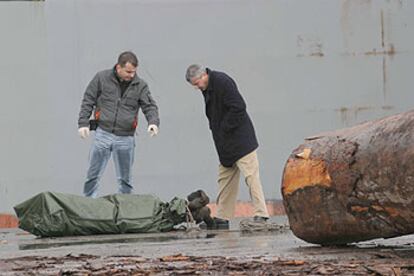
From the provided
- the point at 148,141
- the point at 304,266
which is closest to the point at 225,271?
the point at 304,266

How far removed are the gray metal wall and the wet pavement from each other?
165 inches

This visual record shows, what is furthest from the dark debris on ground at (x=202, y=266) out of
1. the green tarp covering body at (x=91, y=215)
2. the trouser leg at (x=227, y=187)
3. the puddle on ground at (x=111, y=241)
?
the trouser leg at (x=227, y=187)

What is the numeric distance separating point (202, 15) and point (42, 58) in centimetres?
187

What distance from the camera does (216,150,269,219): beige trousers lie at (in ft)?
34.1

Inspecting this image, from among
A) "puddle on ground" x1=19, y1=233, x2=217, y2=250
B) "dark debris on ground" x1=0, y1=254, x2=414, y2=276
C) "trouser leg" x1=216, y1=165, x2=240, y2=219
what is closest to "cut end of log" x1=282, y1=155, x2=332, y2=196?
"dark debris on ground" x1=0, y1=254, x2=414, y2=276

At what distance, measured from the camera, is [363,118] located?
13.7 m

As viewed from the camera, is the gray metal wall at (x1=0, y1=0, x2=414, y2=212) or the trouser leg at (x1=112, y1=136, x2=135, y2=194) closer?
the trouser leg at (x1=112, y1=136, x2=135, y2=194)

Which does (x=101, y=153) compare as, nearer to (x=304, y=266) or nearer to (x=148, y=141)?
(x=148, y=141)

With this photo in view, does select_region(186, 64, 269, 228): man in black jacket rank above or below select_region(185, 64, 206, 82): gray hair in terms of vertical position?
below

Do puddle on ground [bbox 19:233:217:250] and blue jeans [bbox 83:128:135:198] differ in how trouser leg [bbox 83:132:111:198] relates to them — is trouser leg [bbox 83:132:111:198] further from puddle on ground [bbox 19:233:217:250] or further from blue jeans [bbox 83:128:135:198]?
puddle on ground [bbox 19:233:217:250]

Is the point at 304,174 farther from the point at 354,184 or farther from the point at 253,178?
the point at 253,178

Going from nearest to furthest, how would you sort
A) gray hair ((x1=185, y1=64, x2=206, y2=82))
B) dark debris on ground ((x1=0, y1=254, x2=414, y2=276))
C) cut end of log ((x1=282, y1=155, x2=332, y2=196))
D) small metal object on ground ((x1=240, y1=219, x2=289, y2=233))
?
dark debris on ground ((x1=0, y1=254, x2=414, y2=276)) → cut end of log ((x1=282, y1=155, x2=332, y2=196)) → small metal object on ground ((x1=240, y1=219, x2=289, y2=233)) → gray hair ((x1=185, y1=64, x2=206, y2=82))

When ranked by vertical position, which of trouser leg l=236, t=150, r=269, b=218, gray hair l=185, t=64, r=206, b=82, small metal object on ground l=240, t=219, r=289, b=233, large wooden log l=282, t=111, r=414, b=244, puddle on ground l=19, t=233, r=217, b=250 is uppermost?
gray hair l=185, t=64, r=206, b=82

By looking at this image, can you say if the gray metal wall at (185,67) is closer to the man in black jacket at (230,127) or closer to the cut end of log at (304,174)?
the man in black jacket at (230,127)
